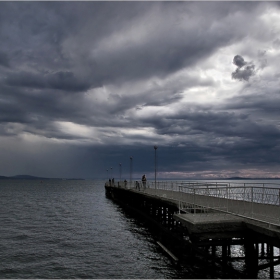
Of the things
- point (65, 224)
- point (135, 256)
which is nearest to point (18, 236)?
point (65, 224)

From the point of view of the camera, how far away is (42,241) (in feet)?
81.4

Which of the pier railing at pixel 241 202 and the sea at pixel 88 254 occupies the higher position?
the pier railing at pixel 241 202

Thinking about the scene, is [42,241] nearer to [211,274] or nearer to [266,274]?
[211,274]

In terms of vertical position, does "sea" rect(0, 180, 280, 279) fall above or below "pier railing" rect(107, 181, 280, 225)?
below

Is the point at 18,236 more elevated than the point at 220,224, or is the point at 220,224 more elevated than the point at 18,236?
the point at 220,224

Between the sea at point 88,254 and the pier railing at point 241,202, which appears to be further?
the sea at point 88,254

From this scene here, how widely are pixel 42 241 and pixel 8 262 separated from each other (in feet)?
19.1

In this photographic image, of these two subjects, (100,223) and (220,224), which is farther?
(100,223)

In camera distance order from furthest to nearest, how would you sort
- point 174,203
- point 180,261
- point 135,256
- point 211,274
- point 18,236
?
point 18,236
point 174,203
point 135,256
point 180,261
point 211,274

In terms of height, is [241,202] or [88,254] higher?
[241,202]

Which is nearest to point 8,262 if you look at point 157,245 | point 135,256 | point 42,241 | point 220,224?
point 42,241

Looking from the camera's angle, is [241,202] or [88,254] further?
[241,202]

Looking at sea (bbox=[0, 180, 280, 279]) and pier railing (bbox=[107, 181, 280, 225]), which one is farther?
sea (bbox=[0, 180, 280, 279])

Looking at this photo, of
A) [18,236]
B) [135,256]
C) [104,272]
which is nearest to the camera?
[104,272]
